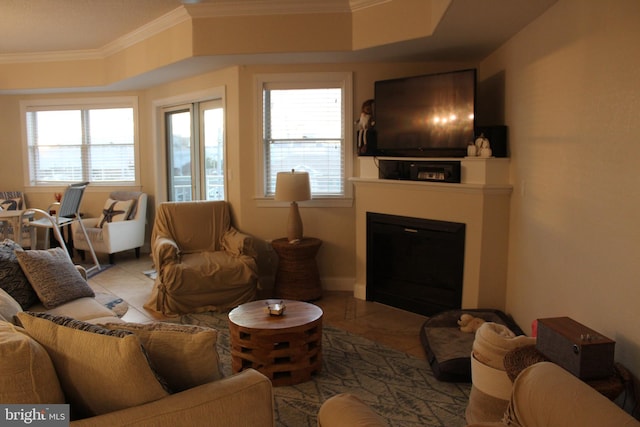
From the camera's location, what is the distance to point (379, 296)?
4.67m

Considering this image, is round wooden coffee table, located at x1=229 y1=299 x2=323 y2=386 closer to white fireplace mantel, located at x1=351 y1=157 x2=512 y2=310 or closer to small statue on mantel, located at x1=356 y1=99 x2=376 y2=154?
white fireplace mantel, located at x1=351 y1=157 x2=512 y2=310

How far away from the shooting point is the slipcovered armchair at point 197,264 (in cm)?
426

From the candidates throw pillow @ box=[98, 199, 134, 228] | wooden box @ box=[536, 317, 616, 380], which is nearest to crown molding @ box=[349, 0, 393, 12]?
wooden box @ box=[536, 317, 616, 380]

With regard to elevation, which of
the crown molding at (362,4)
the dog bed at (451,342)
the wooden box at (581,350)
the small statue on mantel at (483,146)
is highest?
the crown molding at (362,4)

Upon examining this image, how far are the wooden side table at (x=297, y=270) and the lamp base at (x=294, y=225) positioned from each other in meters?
0.06

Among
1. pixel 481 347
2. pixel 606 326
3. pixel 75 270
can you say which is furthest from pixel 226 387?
pixel 75 270

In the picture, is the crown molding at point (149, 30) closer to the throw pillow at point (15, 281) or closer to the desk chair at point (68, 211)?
the desk chair at point (68, 211)

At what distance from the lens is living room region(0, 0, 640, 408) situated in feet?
7.35

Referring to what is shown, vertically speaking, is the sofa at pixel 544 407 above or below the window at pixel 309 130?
below

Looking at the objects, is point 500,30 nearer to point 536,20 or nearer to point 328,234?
point 536,20

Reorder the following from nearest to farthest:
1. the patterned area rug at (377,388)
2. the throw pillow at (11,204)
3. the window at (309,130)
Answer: the patterned area rug at (377,388)
the window at (309,130)
the throw pillow at (11,204)

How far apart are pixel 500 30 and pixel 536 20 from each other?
34 cm

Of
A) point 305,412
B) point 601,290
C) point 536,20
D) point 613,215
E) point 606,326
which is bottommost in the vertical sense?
point 305,412

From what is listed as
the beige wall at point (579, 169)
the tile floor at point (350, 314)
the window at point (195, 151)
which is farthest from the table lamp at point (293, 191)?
the beige wall at point (579, 169)
